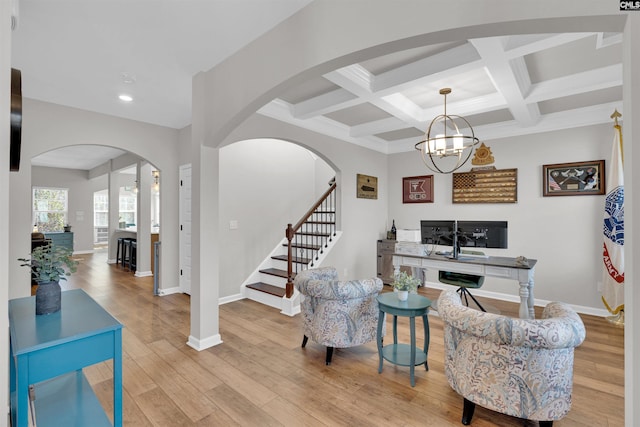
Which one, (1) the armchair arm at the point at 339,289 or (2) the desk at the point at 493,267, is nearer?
(1) the armchair arm at the point at 339,289

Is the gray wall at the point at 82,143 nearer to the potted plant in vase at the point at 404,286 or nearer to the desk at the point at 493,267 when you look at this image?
the desk at the point at 493,267

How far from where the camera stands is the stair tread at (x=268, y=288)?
445 centimetres

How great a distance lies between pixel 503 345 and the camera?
1.79 meters

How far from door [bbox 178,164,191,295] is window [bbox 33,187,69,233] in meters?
7.37

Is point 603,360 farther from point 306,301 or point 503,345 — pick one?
point 306,301

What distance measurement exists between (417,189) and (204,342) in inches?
172

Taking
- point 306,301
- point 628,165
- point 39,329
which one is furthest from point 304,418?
point 628,165

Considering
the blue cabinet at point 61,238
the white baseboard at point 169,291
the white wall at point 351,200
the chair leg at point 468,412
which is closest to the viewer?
the chair leg at point 468,412

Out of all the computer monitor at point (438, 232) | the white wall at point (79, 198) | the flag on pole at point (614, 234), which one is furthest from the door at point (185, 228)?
the white wall at point (79, 198)

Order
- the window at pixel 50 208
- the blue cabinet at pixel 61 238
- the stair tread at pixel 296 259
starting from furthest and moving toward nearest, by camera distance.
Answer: the window at pixel 50 208 < the blue cabinet at pixel 61 238 < the stair tread at pixel 296 259

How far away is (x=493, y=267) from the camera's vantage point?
3461 millimetres

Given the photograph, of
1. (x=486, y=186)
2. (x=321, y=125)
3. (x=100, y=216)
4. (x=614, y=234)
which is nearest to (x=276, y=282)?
(x=321, y=125)

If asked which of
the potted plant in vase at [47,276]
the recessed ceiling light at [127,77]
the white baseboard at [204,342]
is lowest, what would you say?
the white baseboard at [204,342]

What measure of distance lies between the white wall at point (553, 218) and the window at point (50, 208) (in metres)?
11.6
